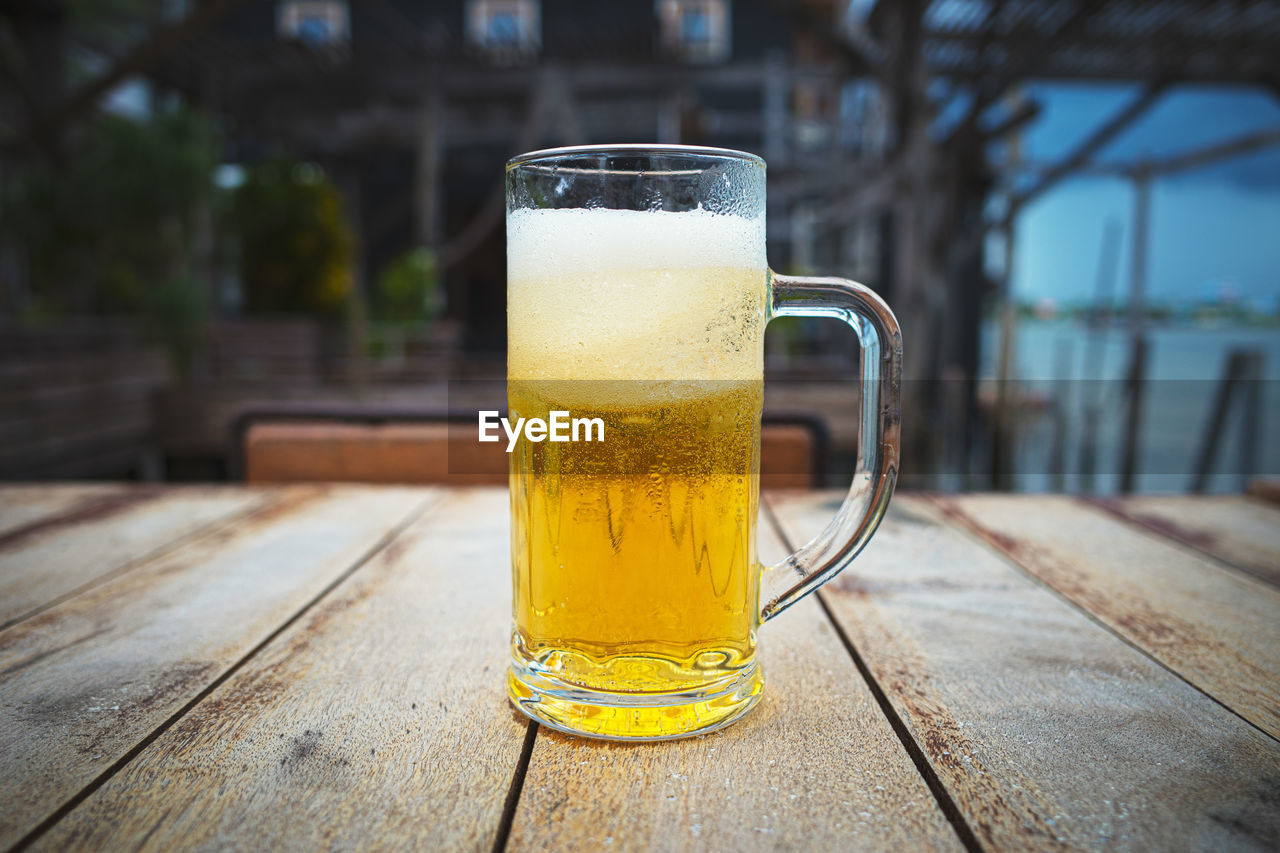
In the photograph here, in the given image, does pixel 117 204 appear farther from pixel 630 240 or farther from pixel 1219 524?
pixel 1219 524

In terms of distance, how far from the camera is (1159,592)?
3.12 feet

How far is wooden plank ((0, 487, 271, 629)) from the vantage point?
0.96m

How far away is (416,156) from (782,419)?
30.7ft

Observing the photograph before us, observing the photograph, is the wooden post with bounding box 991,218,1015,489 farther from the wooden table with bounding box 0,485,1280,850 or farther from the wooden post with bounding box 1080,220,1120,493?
the wooden table with bounding box 0,485,1280,850

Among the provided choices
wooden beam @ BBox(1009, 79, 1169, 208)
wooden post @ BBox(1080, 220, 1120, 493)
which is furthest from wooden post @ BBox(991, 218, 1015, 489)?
wooden beam @ BBox(1009, 79, 1169, 208)

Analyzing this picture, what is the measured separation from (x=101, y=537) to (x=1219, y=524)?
1.59 meters

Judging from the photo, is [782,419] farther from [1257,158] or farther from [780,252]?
[780,252]

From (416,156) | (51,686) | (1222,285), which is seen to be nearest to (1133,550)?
(51,686)

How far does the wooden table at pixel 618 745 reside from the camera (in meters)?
0.50

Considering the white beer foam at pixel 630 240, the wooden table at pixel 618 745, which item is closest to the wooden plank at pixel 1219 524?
the wooden table at pixel 618 745

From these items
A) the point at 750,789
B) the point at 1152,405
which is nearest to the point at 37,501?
the point at 750,789

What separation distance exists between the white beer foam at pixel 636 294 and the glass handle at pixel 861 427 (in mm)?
59

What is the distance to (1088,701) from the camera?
670 mm

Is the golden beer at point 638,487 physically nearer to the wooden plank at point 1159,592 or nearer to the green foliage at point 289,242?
the wooden plank at point 1159,592
